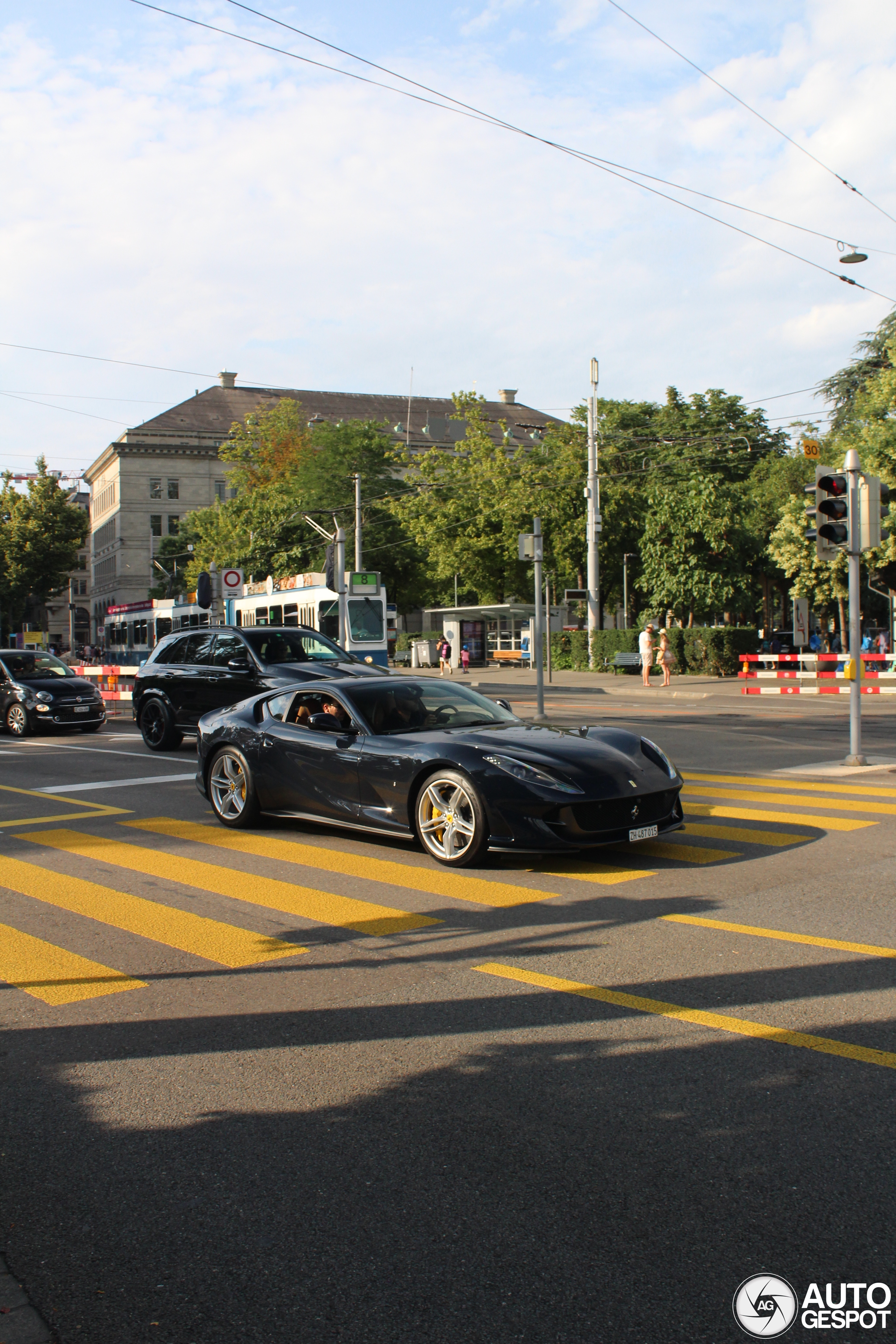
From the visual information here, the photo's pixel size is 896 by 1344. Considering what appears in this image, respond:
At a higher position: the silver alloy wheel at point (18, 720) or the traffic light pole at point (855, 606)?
the traffic light pole at point (855, 606)

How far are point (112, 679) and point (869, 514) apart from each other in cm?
1795

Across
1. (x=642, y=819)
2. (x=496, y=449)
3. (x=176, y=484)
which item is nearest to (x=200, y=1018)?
(x=642, y=819)

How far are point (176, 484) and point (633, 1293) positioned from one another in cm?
9900

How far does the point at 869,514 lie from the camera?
42.2 ft

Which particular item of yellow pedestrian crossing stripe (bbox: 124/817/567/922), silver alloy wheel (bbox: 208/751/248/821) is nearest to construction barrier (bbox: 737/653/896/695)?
silver alloy wheel (bbox: 208/751/248/821)

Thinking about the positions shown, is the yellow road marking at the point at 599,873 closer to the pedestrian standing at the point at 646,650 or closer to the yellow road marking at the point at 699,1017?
the yellow road marking at the point at 699,1017

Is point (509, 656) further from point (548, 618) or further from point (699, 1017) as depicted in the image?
point (699, 1017)

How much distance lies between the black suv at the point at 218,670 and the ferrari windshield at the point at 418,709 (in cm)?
632

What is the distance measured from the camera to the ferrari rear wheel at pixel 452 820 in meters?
7.39

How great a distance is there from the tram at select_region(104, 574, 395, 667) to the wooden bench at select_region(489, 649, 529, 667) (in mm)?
9302

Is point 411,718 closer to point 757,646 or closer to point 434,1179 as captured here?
point 434,1179

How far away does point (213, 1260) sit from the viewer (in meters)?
2.90

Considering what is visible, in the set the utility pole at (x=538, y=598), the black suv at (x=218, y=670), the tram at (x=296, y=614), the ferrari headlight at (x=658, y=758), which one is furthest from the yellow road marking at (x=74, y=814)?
the tram at (x=296, y=614)

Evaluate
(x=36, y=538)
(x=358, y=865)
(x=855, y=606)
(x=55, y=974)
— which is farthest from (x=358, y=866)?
Answer: (x=36, y=538)
